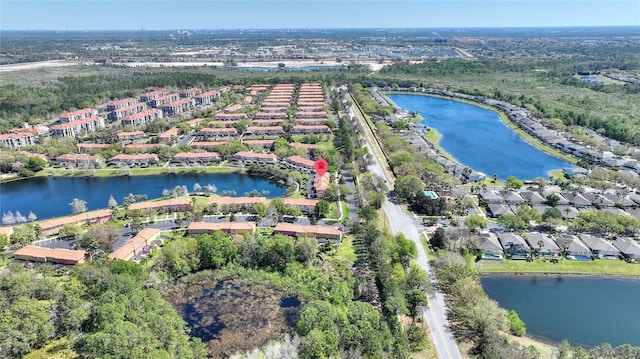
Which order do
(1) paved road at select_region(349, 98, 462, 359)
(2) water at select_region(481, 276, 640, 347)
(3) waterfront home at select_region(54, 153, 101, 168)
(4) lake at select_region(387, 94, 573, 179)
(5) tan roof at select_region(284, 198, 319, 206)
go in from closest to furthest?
(1) paved road at select_region(349, 98, 462, 359) → (2) water at select_region(481, 276, 640, 347) → (5) tan roof at select_region(284, 198, 319, 206) → (4) lake at select_region(387, 94, 573, 179) → (3) waterfront home at select_region(54, 153, 101, 168)

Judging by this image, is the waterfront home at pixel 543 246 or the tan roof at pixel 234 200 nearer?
the waterfront home at pixel 543 246

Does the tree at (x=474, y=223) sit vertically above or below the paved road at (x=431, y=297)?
above

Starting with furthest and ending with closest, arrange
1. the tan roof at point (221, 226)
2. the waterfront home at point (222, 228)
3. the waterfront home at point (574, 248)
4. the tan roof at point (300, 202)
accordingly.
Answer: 1. the tan roof at point (300, 202)
2. the tan roof at point (221, 226)
3. the waterfront home at point (222, 228)
4. the waterfront home at point (574, 248)

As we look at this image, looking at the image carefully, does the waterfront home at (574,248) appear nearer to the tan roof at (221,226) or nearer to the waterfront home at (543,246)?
the waterfront home at (543,246)

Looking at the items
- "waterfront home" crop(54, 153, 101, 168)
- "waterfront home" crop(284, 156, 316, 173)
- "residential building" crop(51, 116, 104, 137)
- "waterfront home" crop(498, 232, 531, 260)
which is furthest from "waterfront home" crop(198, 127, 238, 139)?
"waterfront home" crop(498, 232, 531, 260)

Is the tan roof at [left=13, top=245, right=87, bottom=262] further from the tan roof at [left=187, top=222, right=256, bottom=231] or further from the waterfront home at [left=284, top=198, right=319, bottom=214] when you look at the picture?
the waterfront home at [left=284, top=198, right=319, bottom=214]

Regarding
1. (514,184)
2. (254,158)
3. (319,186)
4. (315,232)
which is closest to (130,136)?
(254,158)

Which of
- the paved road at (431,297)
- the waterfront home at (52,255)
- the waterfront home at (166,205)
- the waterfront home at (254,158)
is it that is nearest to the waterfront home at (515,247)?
the paved road at (431,297)

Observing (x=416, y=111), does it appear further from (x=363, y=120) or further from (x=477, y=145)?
(x=477, y=145)
